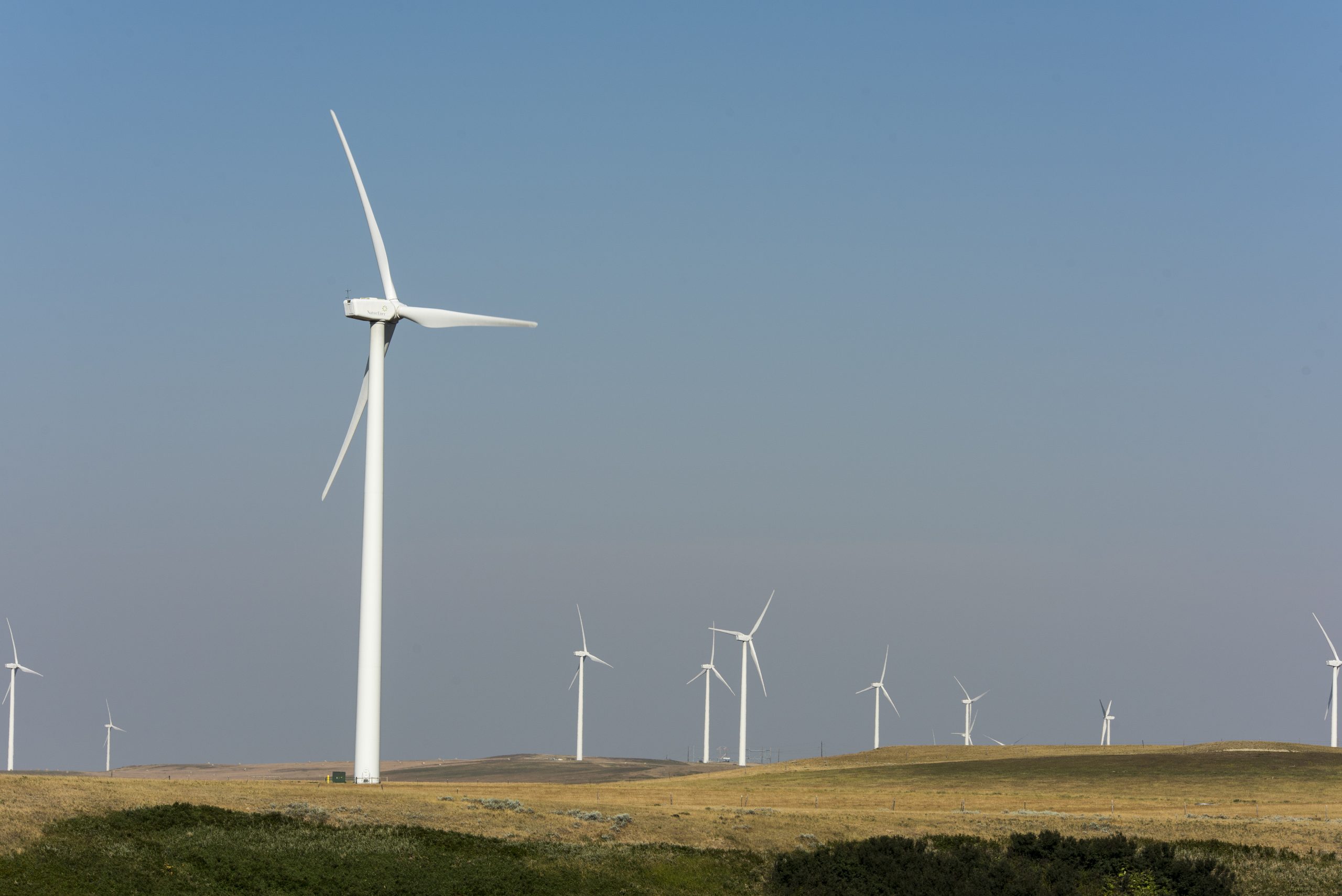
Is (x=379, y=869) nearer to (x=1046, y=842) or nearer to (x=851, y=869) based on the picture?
(x=851, y=869)

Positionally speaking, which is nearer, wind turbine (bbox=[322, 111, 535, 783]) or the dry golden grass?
the dry golden grass

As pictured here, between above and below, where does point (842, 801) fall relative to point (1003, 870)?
below

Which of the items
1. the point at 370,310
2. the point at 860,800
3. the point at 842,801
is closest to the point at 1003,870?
the point at 842,801

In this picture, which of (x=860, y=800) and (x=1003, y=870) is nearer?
(x=1003, y=870)

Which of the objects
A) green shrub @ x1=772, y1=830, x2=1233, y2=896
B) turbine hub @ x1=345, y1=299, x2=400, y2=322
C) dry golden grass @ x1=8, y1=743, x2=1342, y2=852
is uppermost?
turbine hub @ x1=345, y1=299, x2=400, y2=322

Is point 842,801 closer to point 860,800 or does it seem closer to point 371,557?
point 860,800

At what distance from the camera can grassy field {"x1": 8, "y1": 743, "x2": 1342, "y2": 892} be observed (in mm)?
50000

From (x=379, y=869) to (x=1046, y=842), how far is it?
23344 mm

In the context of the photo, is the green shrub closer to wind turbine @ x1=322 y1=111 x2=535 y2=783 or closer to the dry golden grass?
the dry golden grass

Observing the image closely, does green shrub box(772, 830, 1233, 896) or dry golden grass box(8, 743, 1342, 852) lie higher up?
green shrub box(772, 830, 1233, 896)

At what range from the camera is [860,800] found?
7412 centimetres

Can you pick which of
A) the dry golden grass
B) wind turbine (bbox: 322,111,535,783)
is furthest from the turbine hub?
the dry golden grass

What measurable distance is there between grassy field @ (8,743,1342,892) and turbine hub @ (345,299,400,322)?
26255mm

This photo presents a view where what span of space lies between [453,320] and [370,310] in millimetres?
5557
